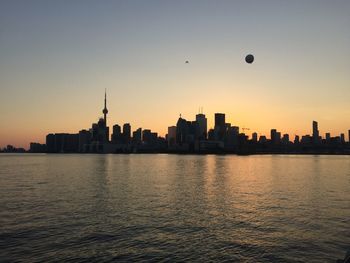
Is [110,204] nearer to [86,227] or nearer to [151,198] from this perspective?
[151,198]

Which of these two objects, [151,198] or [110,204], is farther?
[151,198]

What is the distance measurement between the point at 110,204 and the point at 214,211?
15058mm

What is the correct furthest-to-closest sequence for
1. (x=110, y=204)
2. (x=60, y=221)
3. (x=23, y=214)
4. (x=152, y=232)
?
(x=110, y=204), (x=23, y=214), (x=60, y=221), (x=152, y=232)

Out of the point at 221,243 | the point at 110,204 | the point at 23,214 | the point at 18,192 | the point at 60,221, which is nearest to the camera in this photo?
the point at 221,243

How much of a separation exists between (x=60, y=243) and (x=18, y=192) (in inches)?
1569

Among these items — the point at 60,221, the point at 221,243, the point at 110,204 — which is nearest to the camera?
Result: the point at 221,243

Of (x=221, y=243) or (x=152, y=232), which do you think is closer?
(x=221, y=243)

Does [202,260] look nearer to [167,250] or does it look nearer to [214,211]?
[167,250]

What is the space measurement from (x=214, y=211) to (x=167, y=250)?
19.8m

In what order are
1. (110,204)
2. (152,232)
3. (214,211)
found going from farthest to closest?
(110,204) < (214,211) < (152,232)

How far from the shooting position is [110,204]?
171 ft

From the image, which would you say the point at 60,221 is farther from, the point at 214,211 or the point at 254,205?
the point at 254,205

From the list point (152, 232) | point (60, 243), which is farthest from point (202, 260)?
point (60, 243)

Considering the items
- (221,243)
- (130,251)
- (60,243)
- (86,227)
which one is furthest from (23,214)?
(221,243)
